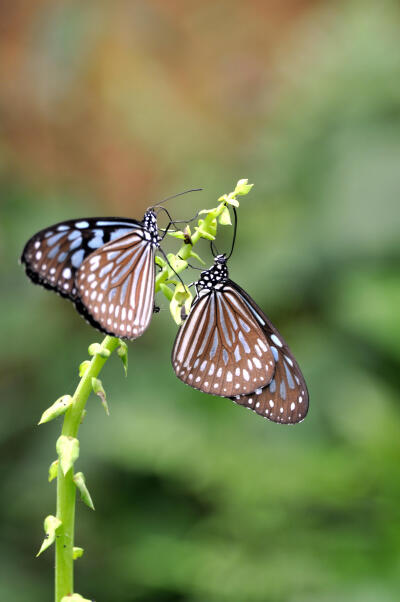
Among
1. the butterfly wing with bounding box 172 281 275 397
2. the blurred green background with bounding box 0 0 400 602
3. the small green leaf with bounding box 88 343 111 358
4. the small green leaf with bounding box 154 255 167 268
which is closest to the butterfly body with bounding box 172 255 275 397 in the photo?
the butterfly wing with bounding box 172 281 275 397

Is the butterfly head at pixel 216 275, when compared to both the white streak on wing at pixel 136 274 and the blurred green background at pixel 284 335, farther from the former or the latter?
the blurred green background at pixel 284 335

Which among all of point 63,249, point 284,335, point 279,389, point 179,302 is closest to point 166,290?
point 179,302

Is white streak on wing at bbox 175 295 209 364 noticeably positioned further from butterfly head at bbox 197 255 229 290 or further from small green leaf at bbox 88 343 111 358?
small green leaf at bbox 88 343 111 358

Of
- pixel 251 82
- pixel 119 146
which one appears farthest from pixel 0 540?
pixel 251 82

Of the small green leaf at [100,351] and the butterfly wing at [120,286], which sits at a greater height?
the butterfly wing at [120,286]

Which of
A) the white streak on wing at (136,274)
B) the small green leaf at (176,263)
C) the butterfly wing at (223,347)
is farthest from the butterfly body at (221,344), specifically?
the small green leaf at (176,263)

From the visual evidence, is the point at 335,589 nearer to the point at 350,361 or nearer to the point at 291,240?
the point at 350,361
